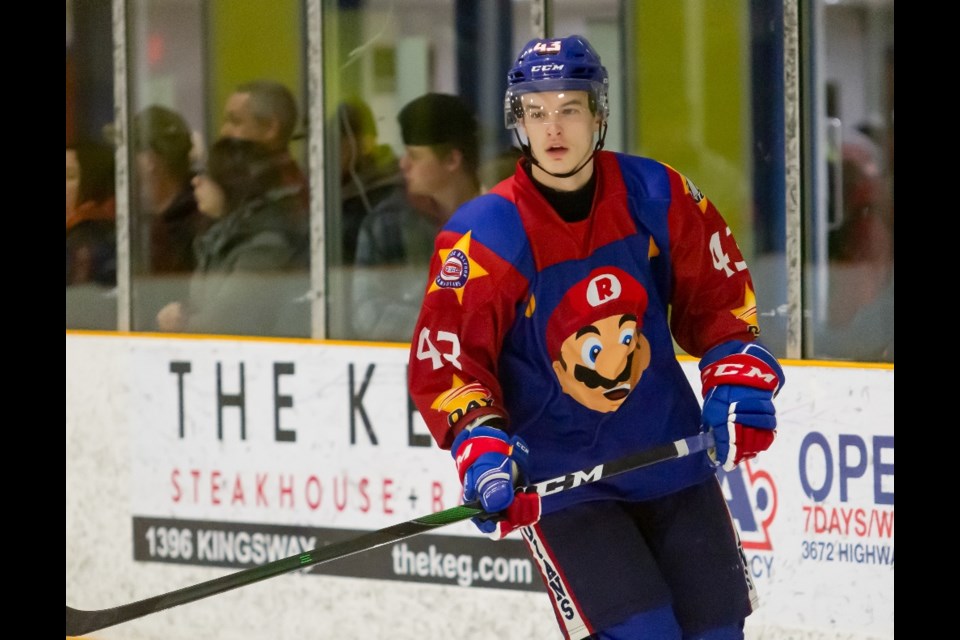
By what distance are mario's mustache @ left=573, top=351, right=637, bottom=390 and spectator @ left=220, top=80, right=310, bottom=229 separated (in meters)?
1.92

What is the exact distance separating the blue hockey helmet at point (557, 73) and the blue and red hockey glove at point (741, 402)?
1.47 feet

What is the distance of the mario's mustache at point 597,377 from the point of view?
2482 mm

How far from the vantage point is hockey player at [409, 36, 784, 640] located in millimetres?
2430

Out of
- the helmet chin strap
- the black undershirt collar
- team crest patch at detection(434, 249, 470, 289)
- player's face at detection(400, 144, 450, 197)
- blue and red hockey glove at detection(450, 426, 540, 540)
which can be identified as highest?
player's face at detection(400, 144, 450, 197)

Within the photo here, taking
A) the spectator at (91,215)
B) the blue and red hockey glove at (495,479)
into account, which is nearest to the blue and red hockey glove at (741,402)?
the blue and red hockey glove at (495,479)

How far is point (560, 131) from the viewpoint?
2.49m

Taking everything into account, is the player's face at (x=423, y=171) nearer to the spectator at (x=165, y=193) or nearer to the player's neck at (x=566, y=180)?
the spectator at (x=165, y=193)

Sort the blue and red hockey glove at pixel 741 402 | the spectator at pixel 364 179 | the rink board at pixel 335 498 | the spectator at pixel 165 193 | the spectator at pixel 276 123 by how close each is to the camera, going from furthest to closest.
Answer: the spectator at pixel 165 193, the spectator at pixel 276 123, the spectator at pixel 364 179, the rink board at pixel 335 498, the blue and red hockey glove at pixel 741 402

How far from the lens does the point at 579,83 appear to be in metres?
2.52

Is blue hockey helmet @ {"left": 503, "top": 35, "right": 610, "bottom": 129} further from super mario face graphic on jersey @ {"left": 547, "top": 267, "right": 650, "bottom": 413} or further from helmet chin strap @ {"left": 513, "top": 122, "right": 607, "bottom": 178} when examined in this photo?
super mario face graphic on jersey @ {"left": 547, "top": 267, "right": 650, "bottom": 413}

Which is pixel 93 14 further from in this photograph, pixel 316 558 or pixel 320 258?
pixel 316 558

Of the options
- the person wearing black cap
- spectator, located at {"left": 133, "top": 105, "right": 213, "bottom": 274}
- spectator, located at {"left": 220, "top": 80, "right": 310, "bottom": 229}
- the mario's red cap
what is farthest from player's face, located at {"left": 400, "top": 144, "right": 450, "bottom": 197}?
the mario's red cap
